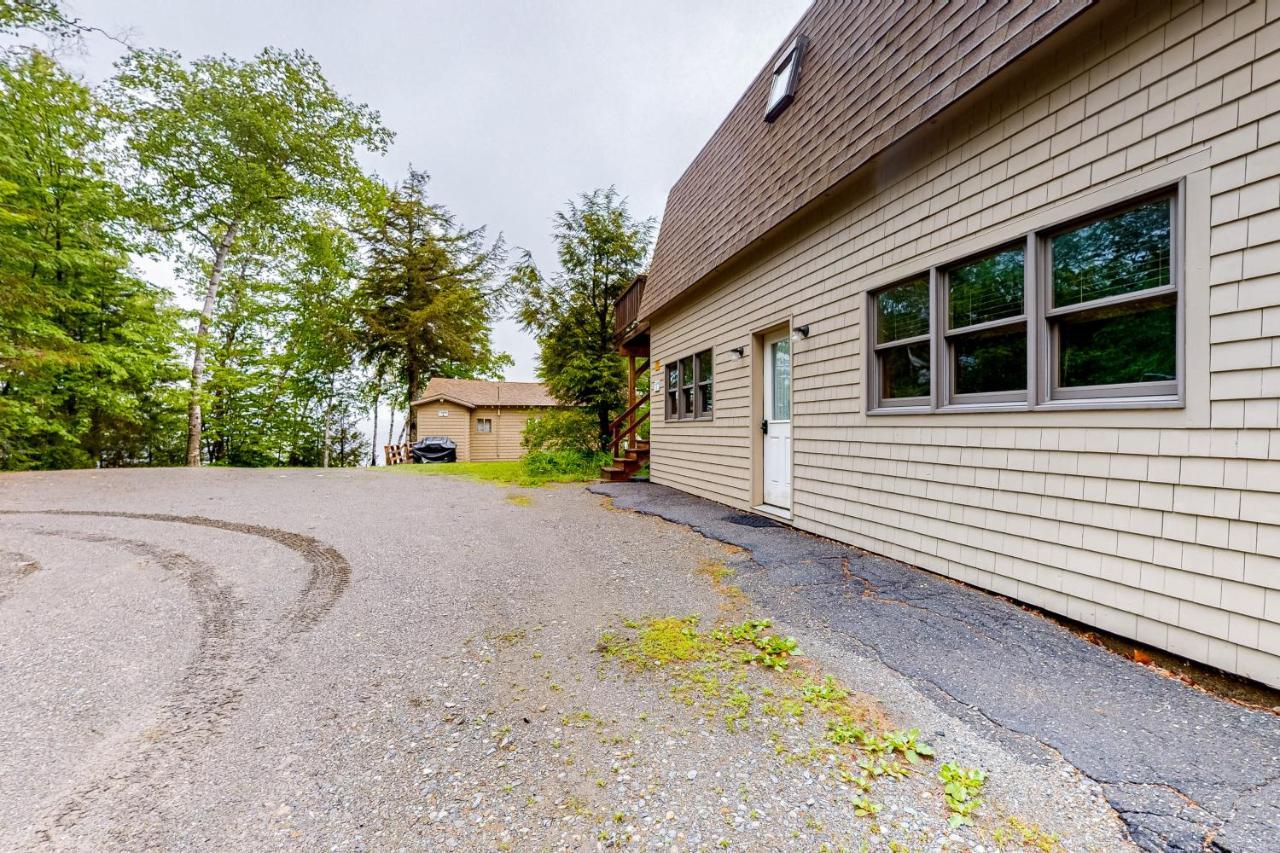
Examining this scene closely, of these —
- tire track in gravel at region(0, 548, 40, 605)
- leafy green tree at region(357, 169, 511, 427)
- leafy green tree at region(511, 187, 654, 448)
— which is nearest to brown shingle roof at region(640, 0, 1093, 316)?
leafy green tree at region(511, 187, 654, 448)

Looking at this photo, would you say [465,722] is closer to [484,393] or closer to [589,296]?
[589,296]

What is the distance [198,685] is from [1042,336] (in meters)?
4.97

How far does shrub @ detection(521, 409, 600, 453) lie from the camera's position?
13095 millimetres

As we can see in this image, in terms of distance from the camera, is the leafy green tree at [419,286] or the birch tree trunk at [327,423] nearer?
the leafy green tree at [419,286]

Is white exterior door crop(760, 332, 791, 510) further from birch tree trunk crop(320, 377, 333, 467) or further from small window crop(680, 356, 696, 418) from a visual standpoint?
birch tree trunk crop(320, 377, 333, 467)

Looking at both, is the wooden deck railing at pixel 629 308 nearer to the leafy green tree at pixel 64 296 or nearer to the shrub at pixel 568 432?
the shrub at pixel 568 432

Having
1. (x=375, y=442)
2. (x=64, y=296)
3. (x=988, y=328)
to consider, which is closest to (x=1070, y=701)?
(x=988, y=328)

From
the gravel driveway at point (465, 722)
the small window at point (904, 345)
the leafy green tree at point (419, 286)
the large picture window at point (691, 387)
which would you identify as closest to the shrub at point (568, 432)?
the large picture window at point (691, 387)

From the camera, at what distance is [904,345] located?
13.7 feet

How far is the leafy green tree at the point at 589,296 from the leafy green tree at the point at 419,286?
9.14m

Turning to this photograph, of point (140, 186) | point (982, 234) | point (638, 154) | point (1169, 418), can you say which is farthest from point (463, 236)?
point (1169, 418)

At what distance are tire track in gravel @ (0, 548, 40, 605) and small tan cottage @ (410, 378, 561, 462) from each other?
1694cm

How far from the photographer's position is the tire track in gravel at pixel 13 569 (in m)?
3.54

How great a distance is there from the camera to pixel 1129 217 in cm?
273
